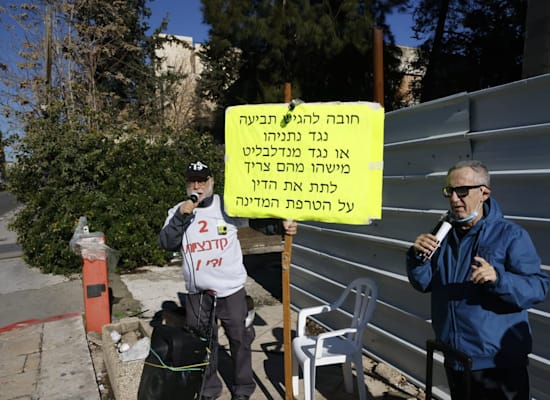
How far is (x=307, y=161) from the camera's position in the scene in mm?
2410

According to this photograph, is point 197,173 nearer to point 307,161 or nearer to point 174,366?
point 307,161

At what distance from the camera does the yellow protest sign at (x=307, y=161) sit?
2.32 meters

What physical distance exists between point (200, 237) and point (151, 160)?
5873 mm

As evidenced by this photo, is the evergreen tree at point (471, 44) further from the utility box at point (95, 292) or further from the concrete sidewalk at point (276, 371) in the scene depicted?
the utility box at point (95, 292)

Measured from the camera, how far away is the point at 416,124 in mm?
3311

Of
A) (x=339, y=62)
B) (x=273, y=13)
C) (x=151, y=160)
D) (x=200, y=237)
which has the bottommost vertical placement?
(x=200, y=237)

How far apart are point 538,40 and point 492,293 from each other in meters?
3.08

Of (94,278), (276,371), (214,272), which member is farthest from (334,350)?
(94,278)

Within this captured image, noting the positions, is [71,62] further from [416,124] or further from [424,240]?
[424,240]

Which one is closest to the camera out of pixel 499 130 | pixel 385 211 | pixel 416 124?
pixel 499 130

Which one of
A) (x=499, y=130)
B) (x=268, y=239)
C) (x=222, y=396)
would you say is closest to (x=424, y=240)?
(x=499, y=130)

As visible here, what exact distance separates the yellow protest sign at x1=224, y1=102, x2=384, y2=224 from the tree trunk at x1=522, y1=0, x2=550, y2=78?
95.4 inches

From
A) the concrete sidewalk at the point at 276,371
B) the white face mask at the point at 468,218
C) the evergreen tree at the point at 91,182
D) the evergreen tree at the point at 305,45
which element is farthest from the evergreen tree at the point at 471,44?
the white face mask at the point at 468,218

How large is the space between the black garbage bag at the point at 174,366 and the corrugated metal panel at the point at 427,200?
1665mm
